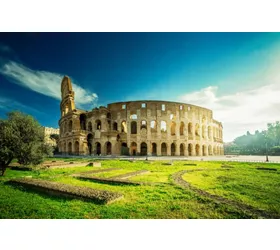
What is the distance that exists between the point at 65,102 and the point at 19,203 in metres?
37.6

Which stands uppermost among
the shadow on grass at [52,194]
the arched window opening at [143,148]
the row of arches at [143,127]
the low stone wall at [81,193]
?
the row of arches at [143,127]

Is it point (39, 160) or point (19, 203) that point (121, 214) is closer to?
point (19, 203)

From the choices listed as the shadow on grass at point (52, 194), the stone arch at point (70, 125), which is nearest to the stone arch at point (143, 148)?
the stone arch at point (70, 125)

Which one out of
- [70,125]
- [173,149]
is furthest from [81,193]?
[70,125]

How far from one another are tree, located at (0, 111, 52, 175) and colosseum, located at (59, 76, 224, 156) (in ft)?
76.2

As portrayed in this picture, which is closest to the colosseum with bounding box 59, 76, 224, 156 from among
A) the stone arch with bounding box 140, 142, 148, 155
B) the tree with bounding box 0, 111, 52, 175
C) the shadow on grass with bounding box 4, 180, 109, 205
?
the stone arch with bounding box 140, 142, 148, 155

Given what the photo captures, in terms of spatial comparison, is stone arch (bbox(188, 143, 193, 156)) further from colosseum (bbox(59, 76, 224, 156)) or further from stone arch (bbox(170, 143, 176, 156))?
stone arch (bbox(170, 143, 176, 156))

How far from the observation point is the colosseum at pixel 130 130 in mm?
33406

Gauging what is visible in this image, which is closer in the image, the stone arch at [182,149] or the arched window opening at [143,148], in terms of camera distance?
the stone arch at [182,149]

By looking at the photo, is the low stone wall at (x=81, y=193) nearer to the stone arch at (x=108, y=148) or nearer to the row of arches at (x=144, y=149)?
the row of arches at (x=144, y=149)

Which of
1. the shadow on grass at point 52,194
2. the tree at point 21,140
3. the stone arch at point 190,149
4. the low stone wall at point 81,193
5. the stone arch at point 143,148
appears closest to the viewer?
the low stone wall at point 81,193

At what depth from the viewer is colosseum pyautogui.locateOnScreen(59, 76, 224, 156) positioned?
3341 cm

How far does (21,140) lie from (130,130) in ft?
82.9

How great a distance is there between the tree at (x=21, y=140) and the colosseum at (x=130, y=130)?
76.2 feet
